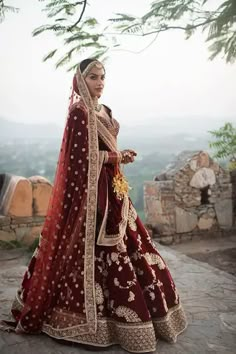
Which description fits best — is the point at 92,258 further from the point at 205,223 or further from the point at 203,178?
the point at 205,223

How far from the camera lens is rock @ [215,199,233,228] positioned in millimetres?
6027

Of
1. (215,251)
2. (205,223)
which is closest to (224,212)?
(205,223)

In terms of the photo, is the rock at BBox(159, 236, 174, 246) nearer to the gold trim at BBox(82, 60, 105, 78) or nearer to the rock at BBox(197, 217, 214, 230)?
the rock at BBox(197, 217, 214, 230)

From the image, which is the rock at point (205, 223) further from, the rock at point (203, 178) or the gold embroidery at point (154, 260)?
the gold embroidery at point (154, 260)

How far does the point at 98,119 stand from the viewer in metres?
2.24

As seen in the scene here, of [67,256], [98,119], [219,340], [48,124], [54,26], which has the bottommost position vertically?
[219,340]

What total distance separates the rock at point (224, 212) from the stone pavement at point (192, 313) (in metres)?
2.17

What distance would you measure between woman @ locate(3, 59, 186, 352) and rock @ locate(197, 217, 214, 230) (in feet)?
Answer: 12.3

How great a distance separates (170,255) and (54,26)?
8.74 ft

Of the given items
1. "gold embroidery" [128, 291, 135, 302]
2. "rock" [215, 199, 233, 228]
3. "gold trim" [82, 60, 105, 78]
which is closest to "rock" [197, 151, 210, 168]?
"rock" [215, 199, 233, 228]

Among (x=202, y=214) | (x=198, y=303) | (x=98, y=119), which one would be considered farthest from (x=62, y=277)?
(x=202, y=214)

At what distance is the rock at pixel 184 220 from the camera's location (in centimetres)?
574

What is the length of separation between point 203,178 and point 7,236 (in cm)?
312

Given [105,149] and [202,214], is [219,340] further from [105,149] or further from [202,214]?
[202,214]
